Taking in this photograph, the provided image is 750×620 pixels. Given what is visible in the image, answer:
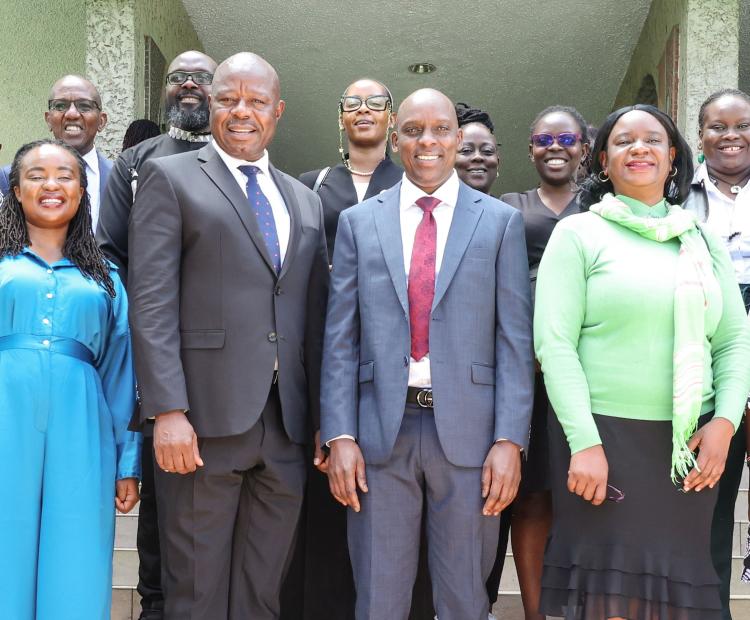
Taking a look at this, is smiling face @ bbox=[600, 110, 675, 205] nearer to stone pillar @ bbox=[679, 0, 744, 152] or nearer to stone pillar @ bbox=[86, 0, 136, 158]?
stone pillar @ bbox=[679, 0, 744, 152]

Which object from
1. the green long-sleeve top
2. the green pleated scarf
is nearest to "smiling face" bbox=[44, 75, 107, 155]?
the green long-sleeve top

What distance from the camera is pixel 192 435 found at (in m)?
2.76

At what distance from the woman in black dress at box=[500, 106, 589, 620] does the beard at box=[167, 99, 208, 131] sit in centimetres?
140

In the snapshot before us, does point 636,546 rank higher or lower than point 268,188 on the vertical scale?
lower

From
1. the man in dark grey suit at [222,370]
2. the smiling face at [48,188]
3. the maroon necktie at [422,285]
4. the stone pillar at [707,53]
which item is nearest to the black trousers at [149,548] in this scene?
the man in dark grey suit at [222,370]

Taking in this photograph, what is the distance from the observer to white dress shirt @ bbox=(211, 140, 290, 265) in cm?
308

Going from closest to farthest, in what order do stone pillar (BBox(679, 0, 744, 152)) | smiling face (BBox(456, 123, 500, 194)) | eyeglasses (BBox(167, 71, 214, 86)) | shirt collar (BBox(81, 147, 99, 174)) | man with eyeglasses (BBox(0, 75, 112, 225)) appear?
1. eyeglasses (BBox(167, 71, 214, 86))
2. smiling face (BBox(456, 123, 500, 194))
3. shirt collar (BBox(81, 147, 99, 174))
4. man with eyeglasses (BBox(0, 75, 112, 225))
5. stone pillar (BBox(679, 0, 744, 152))

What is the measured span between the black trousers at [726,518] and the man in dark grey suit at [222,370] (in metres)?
1.56

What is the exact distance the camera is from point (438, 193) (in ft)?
10.4

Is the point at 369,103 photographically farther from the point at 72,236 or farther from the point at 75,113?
the point at 75,113

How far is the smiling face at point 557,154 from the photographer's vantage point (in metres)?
3.90

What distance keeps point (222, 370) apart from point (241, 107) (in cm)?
91

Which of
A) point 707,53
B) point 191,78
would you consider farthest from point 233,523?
point 707,53

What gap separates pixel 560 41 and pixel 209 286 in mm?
6466
